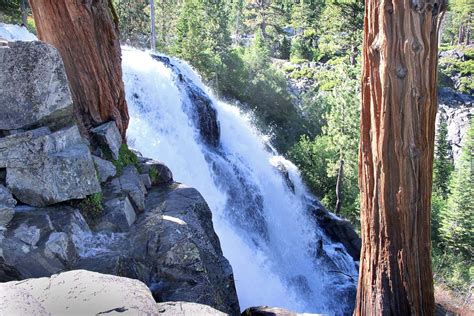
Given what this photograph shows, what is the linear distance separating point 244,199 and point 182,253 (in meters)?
7.16

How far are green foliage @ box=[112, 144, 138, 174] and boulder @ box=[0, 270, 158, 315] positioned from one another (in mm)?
2697

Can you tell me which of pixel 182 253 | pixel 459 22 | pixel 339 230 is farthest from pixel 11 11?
pixel 459 22

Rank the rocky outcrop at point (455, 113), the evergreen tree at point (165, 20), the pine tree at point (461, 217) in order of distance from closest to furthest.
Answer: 1. the pine tree at point (461, 217)
2. the rocky outcrop at point (455, 113)
3. the evergreen tree at point (165, 20)

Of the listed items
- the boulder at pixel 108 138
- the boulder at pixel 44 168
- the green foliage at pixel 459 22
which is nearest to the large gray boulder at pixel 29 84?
the boulder at pixel 44 168

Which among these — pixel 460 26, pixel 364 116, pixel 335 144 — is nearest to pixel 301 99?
pixel 335 144

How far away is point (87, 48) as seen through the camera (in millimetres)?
6203

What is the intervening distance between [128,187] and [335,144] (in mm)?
15284

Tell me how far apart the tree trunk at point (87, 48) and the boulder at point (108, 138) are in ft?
0.51

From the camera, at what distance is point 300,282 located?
11.5m

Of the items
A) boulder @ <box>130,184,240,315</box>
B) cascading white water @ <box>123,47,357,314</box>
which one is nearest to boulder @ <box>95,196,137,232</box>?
boulder @ <box>130,184,240,315</box>

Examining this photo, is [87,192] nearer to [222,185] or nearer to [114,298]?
[114,298]

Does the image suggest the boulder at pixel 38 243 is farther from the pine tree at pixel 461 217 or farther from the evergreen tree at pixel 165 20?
the evergreen tree at pixel 165 20

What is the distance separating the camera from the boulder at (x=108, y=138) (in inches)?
246

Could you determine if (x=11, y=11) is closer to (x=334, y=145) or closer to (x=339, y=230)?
(x=334, y=145)
